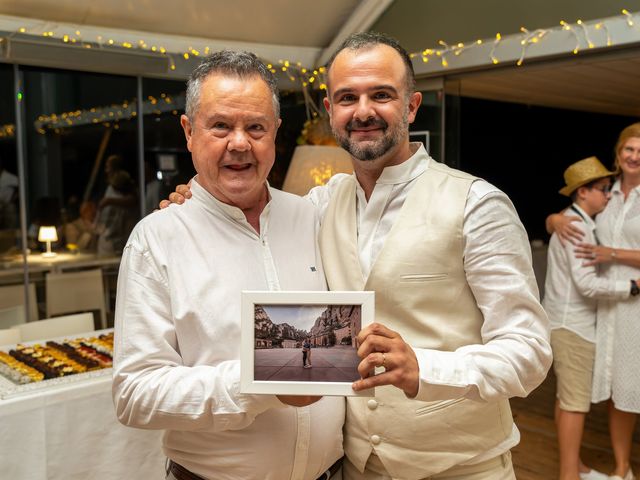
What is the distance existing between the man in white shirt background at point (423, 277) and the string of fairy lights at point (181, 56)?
9.89 feet

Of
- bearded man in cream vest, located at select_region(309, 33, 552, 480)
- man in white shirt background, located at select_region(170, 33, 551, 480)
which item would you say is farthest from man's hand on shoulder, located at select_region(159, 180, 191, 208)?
bearded man in cream vest, located at select_region(309, 33, 552, 480)

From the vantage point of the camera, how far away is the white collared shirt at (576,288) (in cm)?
377

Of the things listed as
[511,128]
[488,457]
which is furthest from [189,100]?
[511,128]

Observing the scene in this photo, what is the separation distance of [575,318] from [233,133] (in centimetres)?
303

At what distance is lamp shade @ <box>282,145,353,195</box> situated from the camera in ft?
15.2

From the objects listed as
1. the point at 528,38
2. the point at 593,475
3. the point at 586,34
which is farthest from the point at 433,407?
the point at 528,38

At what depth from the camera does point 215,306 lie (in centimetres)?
153

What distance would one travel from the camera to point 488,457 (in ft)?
5.52

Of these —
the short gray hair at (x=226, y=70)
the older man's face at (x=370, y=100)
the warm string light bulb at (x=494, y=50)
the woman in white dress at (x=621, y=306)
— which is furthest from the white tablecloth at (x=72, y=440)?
the warm string light bulb at (x=494, y=50)

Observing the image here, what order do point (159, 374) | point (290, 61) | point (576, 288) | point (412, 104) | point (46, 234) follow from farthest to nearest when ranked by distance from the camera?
point (290, 61) < point (46, 234) < point (576, 288) < point (412, 104) < point (159, 374)

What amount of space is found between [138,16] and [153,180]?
155cm

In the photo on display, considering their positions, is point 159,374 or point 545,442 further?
point 545,442

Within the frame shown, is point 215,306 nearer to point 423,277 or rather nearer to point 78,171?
point 423,277

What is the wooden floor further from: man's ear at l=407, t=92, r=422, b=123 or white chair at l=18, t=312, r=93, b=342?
man's ear at l=407, t=92, r=422, b=123
